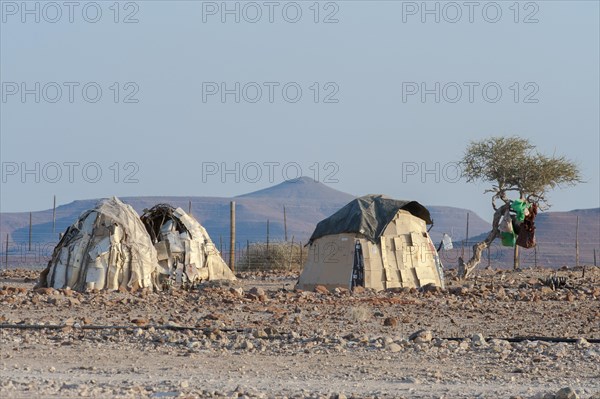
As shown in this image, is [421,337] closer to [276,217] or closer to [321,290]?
[321,290]

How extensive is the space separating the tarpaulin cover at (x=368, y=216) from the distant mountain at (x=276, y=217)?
55.6 metres

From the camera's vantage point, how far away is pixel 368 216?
2462cm

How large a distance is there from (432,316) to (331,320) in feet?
5.90

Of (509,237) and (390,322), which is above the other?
(509,237)

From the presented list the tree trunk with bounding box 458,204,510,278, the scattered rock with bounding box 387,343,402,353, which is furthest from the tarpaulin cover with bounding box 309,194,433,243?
the scattered rock with bounding box 387,343,402,353

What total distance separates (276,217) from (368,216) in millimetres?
99901

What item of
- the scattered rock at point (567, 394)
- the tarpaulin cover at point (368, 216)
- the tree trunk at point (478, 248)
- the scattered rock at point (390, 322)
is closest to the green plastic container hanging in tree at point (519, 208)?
the tree trunk at point (478, 248)

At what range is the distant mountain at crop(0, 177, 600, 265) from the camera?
8769 cm

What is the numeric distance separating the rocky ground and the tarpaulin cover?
9.95ft

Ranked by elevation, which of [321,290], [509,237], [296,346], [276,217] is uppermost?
[276,217]

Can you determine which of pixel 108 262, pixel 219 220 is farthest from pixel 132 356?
pixel 219 220

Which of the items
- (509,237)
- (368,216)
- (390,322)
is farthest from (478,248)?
(390,322)

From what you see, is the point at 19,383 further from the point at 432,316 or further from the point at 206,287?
the point at 206,287

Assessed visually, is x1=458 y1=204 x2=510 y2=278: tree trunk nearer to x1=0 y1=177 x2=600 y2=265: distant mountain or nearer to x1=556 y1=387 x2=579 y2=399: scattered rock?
x1=556 y1=387 x2=579 y2=399: scattered rock
